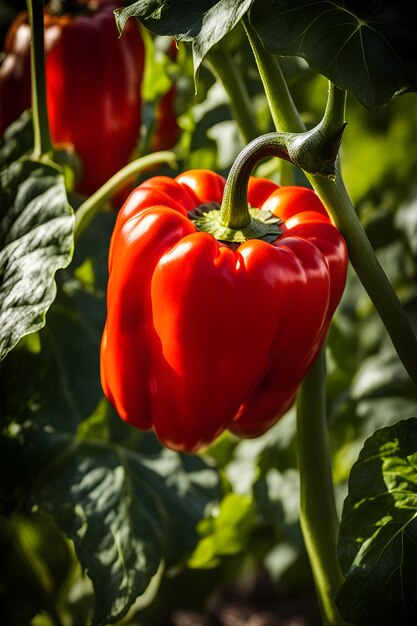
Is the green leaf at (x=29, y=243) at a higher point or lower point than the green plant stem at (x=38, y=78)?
lower

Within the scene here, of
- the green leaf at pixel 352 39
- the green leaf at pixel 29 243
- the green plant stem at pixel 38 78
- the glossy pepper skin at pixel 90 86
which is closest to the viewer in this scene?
the green leaf at pixel 352 39

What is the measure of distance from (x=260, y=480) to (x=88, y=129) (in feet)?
1.54

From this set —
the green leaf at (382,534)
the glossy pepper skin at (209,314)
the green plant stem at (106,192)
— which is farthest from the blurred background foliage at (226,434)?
the green leaf at (382,534)

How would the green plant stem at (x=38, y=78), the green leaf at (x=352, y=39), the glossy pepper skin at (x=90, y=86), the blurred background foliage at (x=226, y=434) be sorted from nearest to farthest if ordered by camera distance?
the green leaf at (x=352, y=39), the green plant stem at (x=38, y=78), the blurred background foliage at (x=226, y=434), the glossy pepper skin at (x=90, y=86)

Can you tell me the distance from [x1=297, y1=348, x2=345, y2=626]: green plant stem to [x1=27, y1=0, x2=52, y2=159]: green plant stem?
1.16 feet

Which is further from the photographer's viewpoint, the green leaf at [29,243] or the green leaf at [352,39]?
the green leaf at [29,243]

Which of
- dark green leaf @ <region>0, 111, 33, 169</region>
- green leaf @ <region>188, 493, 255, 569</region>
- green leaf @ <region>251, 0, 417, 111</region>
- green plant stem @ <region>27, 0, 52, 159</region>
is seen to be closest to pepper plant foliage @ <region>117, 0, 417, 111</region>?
green leaf @ <region>251, 0, 417, 111</region>

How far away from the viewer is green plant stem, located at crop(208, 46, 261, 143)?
0.86 meters

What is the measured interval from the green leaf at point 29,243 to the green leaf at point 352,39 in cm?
23

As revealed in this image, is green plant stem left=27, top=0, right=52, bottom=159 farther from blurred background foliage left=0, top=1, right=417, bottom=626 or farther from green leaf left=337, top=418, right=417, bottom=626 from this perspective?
green leaf left=337, top=418, right=417, bottom=626

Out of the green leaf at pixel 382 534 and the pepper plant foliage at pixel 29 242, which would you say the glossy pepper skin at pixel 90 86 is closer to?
the pepper plant foliage at pixel 29 242

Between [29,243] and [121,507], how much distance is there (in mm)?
309

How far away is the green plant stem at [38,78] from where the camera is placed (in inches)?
33.5

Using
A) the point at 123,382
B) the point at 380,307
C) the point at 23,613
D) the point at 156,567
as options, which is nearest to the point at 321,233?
the point at 380,307
